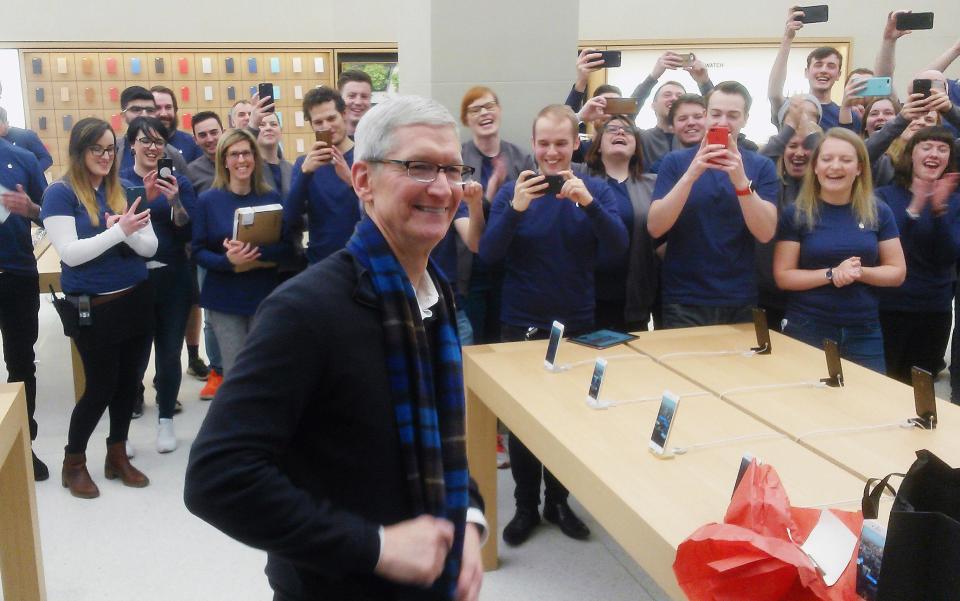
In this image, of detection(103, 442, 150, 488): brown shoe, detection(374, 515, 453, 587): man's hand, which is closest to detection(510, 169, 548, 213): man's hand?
detection(374, 515, 453, 587): man's hand

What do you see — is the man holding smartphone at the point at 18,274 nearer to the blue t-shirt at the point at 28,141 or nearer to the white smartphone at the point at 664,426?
the blue t-shirt at the point at 28,141

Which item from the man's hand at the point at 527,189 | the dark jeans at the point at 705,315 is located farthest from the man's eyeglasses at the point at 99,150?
the dark jeans at the point at 705,315

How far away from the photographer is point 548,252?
9.62 feet

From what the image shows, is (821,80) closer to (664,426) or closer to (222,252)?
(222,252)

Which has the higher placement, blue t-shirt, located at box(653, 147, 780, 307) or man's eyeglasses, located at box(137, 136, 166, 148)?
man's eyeglasses, located at box(137, 136, 166, 148)

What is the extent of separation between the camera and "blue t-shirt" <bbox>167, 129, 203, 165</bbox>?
4.64 meters

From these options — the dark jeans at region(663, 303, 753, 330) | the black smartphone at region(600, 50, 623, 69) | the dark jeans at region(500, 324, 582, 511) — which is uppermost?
the black smartphone at region(600, 50, 623, 69)

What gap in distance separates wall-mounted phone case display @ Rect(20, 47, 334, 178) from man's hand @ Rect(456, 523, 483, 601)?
22.0ft

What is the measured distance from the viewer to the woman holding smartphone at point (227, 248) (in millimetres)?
3451

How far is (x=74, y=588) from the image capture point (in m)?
2.70

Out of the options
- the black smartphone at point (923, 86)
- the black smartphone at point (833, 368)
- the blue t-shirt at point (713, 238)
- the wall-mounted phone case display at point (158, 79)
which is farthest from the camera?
the wall-mounted phone case display at point (158, 79)

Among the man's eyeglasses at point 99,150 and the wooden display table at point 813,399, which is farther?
the man's eyeglasses at point 99,150

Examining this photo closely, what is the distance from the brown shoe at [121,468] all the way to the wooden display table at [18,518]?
1.01 metres

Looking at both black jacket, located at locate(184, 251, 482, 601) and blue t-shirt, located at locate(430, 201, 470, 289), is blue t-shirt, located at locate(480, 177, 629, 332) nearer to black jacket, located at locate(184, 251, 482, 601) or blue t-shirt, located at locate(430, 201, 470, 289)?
blue t-shirt, located at locate(430, 201, 470, 289)
